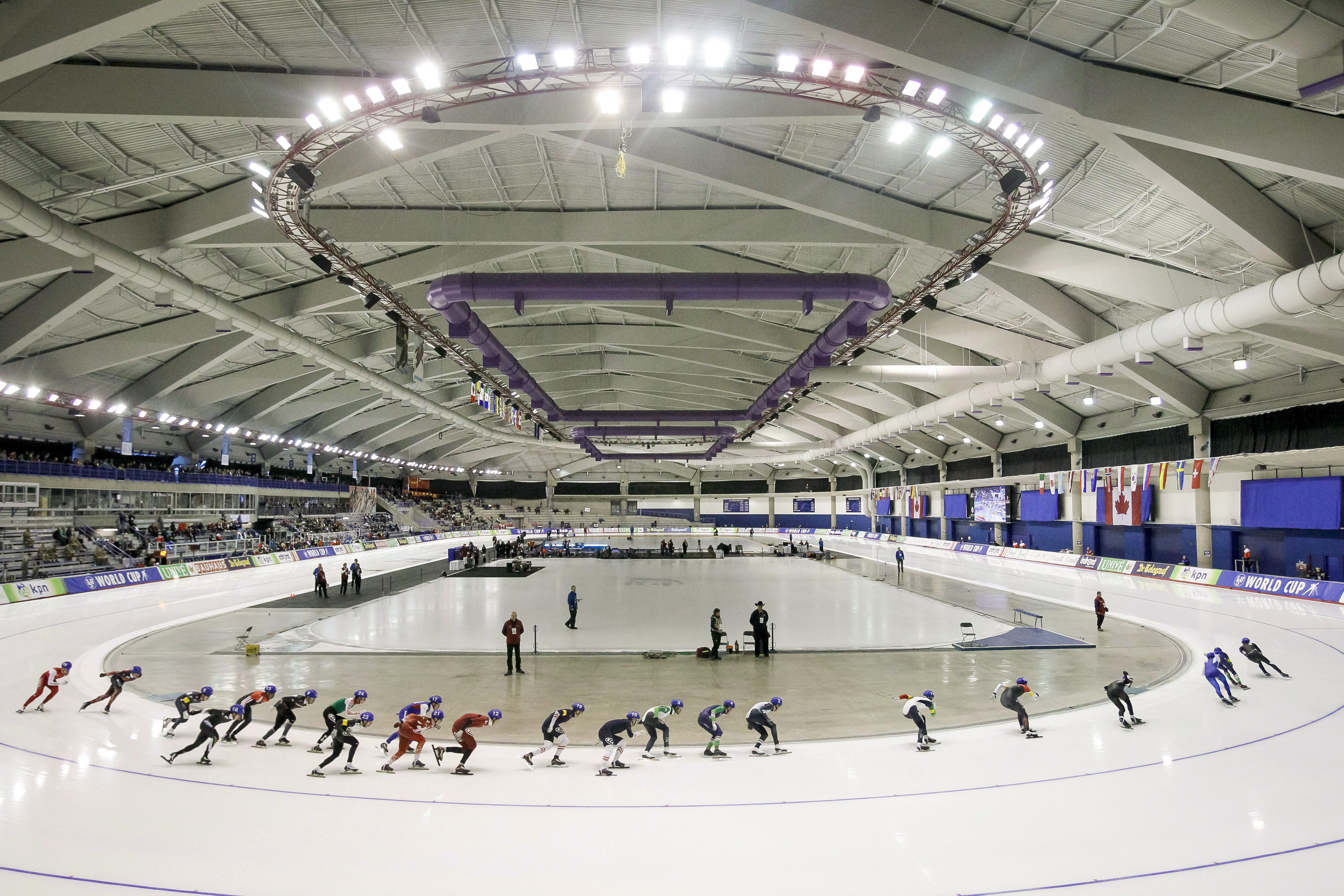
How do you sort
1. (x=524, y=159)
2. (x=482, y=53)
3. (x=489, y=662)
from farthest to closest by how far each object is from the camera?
(x=524, y=159) < (x=489, y=662) < (x=482, y=53)

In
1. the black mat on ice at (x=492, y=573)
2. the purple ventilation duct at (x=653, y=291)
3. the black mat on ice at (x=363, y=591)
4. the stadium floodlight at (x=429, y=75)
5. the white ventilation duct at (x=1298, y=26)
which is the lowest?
the black mat on ice at (x=492, y=573)

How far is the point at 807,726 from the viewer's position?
10.3 metres

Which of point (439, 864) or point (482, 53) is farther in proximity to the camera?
point (482, 53)

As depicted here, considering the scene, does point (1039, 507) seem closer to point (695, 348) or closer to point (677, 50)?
point (695, 348)

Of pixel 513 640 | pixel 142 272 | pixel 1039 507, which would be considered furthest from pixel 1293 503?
pixel 142 272

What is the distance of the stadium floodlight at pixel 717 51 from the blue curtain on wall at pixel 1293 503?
29.4m

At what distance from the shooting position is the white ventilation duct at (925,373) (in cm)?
2652

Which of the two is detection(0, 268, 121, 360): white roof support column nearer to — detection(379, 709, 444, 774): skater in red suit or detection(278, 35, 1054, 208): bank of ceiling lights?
detection(278, 35, 1054, 208): bank of ceiling lights

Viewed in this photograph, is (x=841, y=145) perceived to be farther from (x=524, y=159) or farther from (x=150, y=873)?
(x=150, y=873)

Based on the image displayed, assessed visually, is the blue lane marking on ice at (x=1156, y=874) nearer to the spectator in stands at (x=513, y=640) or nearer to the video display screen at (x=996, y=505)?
the spectator in stands at (x=513, y=640)

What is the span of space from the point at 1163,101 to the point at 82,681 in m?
22.2

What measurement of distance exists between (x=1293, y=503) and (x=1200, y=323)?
15.6m

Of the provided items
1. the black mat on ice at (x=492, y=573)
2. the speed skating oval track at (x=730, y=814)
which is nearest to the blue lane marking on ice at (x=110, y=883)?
the speed skating oval track at (x=730, y=814)

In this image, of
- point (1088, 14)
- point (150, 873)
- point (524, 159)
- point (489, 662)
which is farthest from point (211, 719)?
point (1088, 14)
